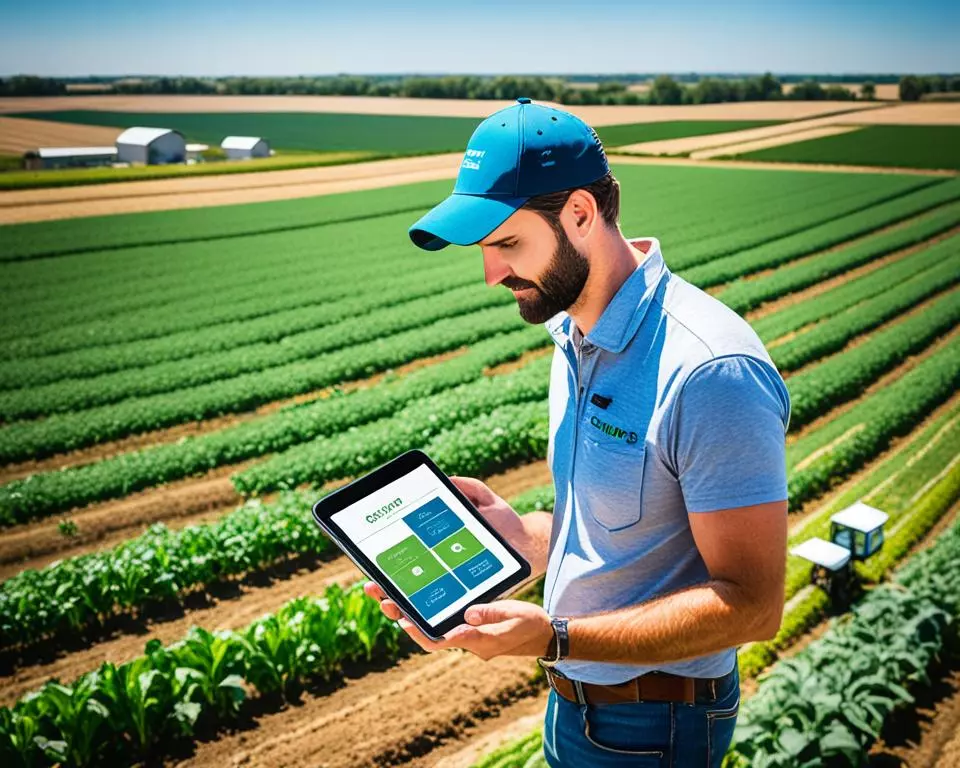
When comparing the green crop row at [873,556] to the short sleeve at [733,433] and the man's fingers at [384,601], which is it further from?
the short sleeve at [733,433]

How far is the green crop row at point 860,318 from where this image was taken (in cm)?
1486

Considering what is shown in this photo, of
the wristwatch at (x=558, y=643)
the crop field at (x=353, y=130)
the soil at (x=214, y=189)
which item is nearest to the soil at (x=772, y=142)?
the crop field at (x=353, y=130)

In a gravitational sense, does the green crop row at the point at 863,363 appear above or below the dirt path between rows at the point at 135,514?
above

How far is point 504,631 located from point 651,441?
2.05ft

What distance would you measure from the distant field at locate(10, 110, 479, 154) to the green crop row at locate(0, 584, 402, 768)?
2456cm

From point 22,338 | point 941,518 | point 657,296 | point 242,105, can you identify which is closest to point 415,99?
point 242,105

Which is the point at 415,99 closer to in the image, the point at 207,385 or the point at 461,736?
the point at 207,385

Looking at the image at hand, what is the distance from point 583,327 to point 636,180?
127 ft

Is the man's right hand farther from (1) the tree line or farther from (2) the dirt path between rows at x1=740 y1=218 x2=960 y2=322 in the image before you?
(1) the tree line

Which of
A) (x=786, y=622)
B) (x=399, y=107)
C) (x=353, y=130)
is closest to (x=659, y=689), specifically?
(x=786, y=622)

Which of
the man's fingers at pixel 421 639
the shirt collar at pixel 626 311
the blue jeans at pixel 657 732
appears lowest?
the blue jeans at pixel 657 732

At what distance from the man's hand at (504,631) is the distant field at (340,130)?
93.7 ft

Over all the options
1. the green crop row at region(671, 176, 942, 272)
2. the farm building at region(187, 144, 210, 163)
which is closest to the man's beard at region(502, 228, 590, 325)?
the green crop row at region(671, 176, 942, 272)

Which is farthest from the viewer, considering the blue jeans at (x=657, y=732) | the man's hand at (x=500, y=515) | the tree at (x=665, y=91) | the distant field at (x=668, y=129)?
the tree at (x=665, y=91)
